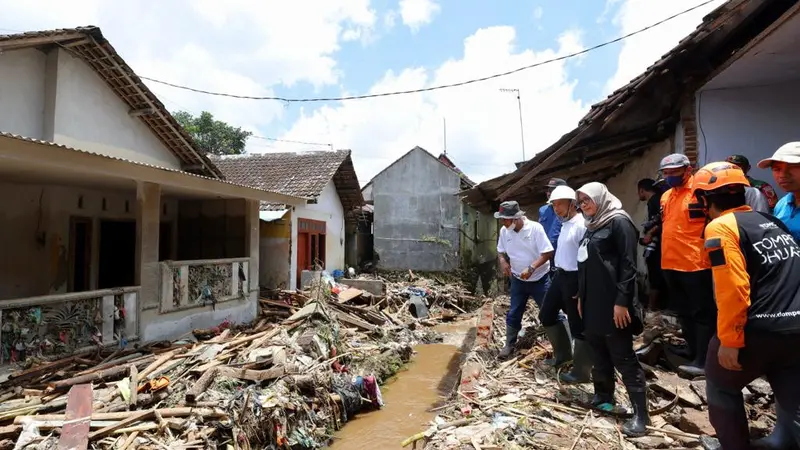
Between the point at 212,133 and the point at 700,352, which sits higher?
the point at 212,133

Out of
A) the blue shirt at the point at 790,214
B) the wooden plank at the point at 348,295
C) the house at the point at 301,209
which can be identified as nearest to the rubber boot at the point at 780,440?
the blue shirt at the point at 790,214

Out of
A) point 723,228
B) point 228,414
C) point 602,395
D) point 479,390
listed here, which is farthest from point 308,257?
point 723,228

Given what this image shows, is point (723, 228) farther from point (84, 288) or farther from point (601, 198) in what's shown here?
point (84, 288)

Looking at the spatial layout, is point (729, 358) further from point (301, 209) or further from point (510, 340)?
point (301, 209)

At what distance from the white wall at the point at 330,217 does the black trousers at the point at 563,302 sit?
32.6 feet

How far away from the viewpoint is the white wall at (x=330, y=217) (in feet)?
48.1

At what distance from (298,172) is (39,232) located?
8.31 metres

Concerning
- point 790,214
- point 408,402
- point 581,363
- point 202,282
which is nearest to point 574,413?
point 581,363

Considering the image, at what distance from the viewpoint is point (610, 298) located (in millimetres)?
3424

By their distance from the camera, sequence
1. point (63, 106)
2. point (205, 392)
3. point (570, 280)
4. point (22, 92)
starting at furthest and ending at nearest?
point (63, 106) < point (22, 92) < point (205, 392) < point (570, 280)

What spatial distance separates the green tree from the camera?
85.9ft

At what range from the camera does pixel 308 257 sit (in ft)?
47.8

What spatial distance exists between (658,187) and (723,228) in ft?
8.17

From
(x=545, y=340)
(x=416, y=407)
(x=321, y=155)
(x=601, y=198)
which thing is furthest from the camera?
(x=321, y=155)
